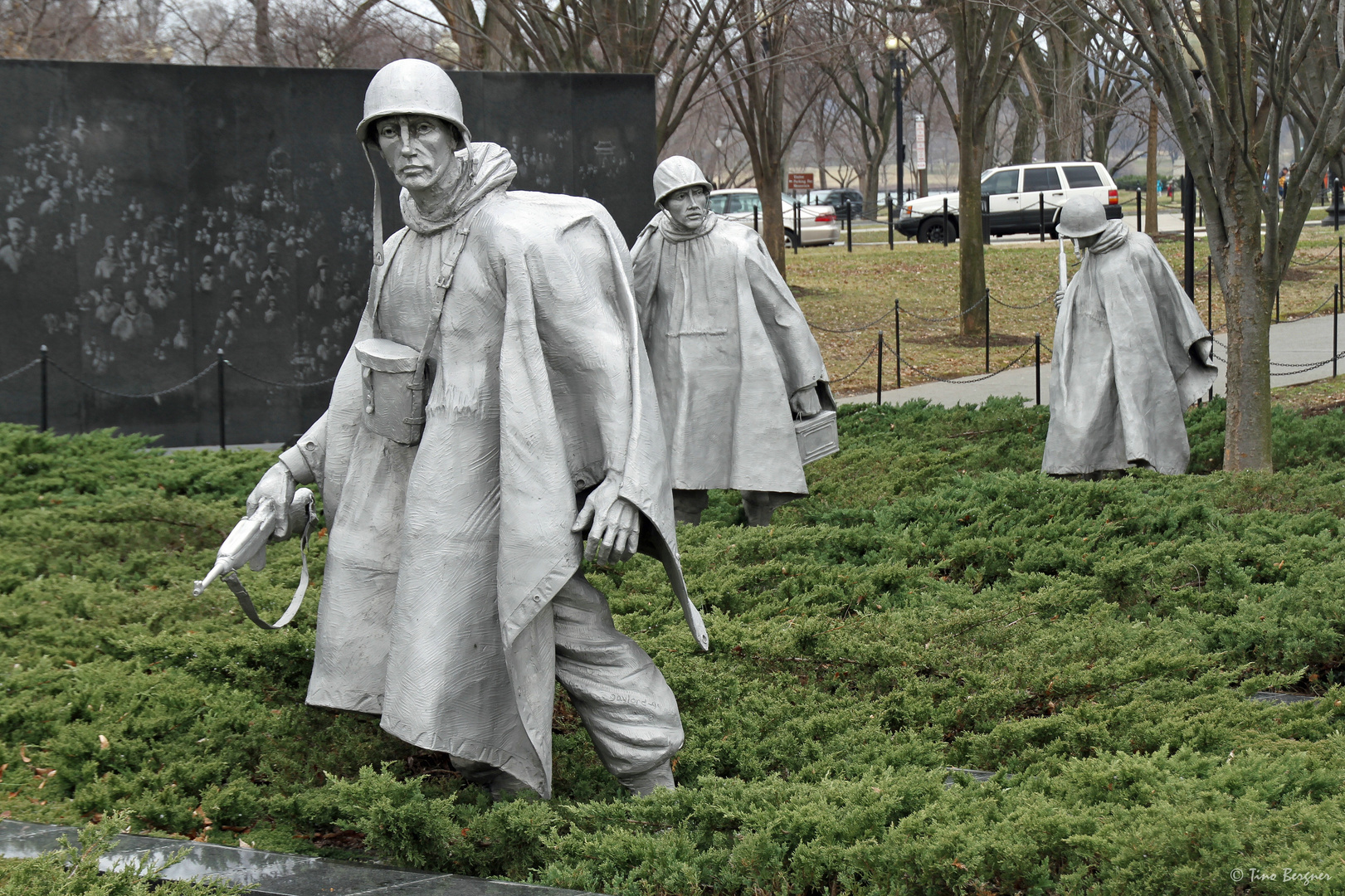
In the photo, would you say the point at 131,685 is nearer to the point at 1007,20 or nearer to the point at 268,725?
the point at 268,725

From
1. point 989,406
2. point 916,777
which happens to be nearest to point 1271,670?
point 916,777

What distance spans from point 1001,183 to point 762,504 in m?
22.8

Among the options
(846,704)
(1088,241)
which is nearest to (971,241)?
(1088,241)

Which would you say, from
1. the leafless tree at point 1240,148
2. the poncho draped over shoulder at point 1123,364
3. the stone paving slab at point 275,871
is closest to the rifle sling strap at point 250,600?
the stone paving slab at point 275,871

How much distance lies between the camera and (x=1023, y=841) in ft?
11.5

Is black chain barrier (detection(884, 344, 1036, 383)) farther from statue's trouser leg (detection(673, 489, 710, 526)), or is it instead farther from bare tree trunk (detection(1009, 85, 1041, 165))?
bare tree trunk (detection(1009, 85, 1041, 165))

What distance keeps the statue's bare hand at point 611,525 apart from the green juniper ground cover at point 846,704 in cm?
68

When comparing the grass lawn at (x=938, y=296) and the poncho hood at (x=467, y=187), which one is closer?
the poncho hood at (x=467, y=187)

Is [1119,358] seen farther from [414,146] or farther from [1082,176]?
[1082,176]

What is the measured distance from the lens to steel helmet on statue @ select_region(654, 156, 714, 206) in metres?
8.17

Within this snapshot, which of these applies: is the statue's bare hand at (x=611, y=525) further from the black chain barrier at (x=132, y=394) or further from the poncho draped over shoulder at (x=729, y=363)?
the black chain barrier at (x=132, y=394)

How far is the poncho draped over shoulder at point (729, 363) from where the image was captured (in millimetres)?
8430

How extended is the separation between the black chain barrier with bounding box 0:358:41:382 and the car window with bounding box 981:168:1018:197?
2102 centimetres

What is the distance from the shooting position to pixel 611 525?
3.77 m
